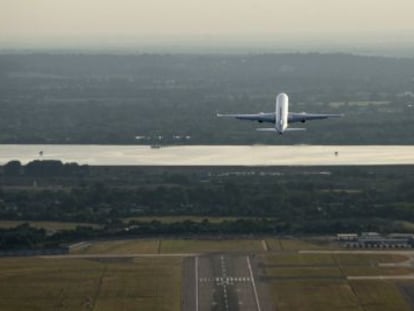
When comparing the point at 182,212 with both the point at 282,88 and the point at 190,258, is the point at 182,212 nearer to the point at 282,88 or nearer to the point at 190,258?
the point at 190,258

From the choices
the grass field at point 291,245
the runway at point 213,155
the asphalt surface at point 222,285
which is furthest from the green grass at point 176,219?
the runway at point 213,155

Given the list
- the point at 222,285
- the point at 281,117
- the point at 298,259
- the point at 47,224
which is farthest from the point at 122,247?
the point at 281,117

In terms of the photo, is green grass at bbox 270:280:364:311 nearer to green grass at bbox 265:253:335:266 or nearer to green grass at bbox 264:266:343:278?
green grass at bbox 264:266:343:278

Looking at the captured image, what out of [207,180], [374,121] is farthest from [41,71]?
[207,180]

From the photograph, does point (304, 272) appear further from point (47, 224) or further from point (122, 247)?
point (47, 224)

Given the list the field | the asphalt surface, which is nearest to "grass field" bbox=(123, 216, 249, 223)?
the field

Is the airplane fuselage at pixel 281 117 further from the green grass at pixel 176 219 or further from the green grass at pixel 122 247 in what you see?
the green grass at pixel 122 247
